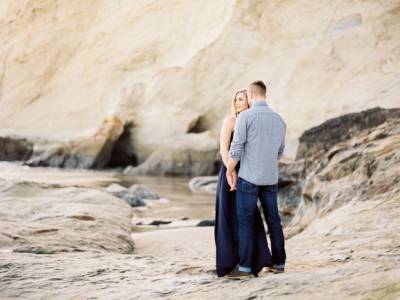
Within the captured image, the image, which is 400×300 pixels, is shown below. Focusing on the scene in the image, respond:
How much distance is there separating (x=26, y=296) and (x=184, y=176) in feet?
57.1

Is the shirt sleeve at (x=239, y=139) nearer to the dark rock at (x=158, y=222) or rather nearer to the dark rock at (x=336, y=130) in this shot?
the dark rock at (x=336, y=130)

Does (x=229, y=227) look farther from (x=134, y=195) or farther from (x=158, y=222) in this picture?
(x=134, y=195)

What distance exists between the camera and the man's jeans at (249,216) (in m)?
4.02

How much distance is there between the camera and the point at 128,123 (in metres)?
26.2

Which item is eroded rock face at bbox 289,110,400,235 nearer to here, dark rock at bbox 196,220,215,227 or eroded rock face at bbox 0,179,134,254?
dark rock at bbox 196,220,215,227

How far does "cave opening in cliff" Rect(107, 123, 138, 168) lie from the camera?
25.8 m

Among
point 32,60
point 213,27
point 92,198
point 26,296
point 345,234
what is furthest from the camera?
point 32,60

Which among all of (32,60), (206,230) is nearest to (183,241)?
(206,230)

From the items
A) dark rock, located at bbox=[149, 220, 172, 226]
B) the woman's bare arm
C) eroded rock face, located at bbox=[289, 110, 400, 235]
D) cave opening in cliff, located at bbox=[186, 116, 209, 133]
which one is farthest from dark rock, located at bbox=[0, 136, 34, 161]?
the woman's bare arm

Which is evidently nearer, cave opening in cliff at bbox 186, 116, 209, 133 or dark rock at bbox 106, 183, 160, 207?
dark rock at bbox 106, 183, 160, 207

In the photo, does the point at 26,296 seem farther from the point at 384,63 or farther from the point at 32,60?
the point at 32,60

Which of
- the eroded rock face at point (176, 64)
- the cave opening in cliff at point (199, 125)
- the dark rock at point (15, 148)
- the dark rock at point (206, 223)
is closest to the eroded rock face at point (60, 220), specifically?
the dark rock at point (206, 223)

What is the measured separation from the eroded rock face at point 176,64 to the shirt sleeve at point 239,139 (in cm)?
1641

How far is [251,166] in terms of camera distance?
4.03 m
